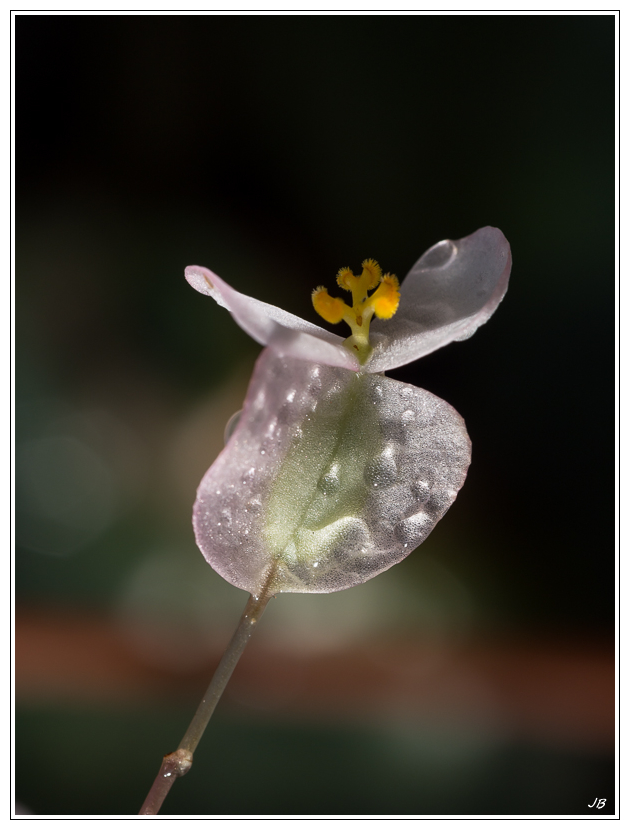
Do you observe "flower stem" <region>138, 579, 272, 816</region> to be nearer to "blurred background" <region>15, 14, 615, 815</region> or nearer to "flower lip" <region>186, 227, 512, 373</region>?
"flower lip" <region>186, 227, 512, 373</region>

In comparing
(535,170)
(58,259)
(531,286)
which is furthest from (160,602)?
(535,170)

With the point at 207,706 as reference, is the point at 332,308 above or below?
above

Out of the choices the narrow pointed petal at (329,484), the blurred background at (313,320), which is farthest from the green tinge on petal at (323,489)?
the blurred background at (313,320)

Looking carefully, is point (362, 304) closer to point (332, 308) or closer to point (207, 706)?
point (332, 308)

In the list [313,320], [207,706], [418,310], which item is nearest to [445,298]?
[418,310]

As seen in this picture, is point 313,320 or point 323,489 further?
point 313,320

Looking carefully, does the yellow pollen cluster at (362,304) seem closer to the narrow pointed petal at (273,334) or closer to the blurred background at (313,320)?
the narrow pointed petal at (273,334)

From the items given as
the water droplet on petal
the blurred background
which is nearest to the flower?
the water droplet on petal
